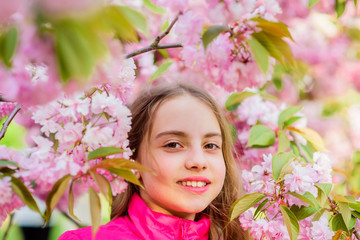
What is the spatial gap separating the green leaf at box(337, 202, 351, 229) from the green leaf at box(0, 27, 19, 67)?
1123 millimetres

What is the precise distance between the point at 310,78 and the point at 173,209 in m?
3.51

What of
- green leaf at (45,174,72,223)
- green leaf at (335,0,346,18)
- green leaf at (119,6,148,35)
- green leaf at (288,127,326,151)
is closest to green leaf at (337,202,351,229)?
green leaf at (288,127,326,151)

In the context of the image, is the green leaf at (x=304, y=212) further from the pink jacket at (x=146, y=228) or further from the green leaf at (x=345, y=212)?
the pink jacket at (x=146, y=228)

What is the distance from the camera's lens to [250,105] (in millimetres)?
2312

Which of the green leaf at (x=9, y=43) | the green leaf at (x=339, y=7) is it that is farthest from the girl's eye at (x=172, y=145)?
the green leaf at (x=9, y=43)

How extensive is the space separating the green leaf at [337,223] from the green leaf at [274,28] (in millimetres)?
601

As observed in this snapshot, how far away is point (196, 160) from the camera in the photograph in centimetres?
166

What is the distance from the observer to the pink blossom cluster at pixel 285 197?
1.57 m

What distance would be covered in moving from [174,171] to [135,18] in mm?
827

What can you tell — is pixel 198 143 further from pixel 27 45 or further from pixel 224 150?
pixel 27 45

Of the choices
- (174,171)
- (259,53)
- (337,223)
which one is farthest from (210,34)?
(337,223)

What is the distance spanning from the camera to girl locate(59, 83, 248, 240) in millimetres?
1680

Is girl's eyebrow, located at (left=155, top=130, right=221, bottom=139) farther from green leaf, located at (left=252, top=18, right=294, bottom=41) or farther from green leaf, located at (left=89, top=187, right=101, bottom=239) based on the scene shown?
green leaf, located at (left=89, top=187, right=101, bottom=239)

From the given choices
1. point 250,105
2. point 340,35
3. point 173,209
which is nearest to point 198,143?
point 173,209
